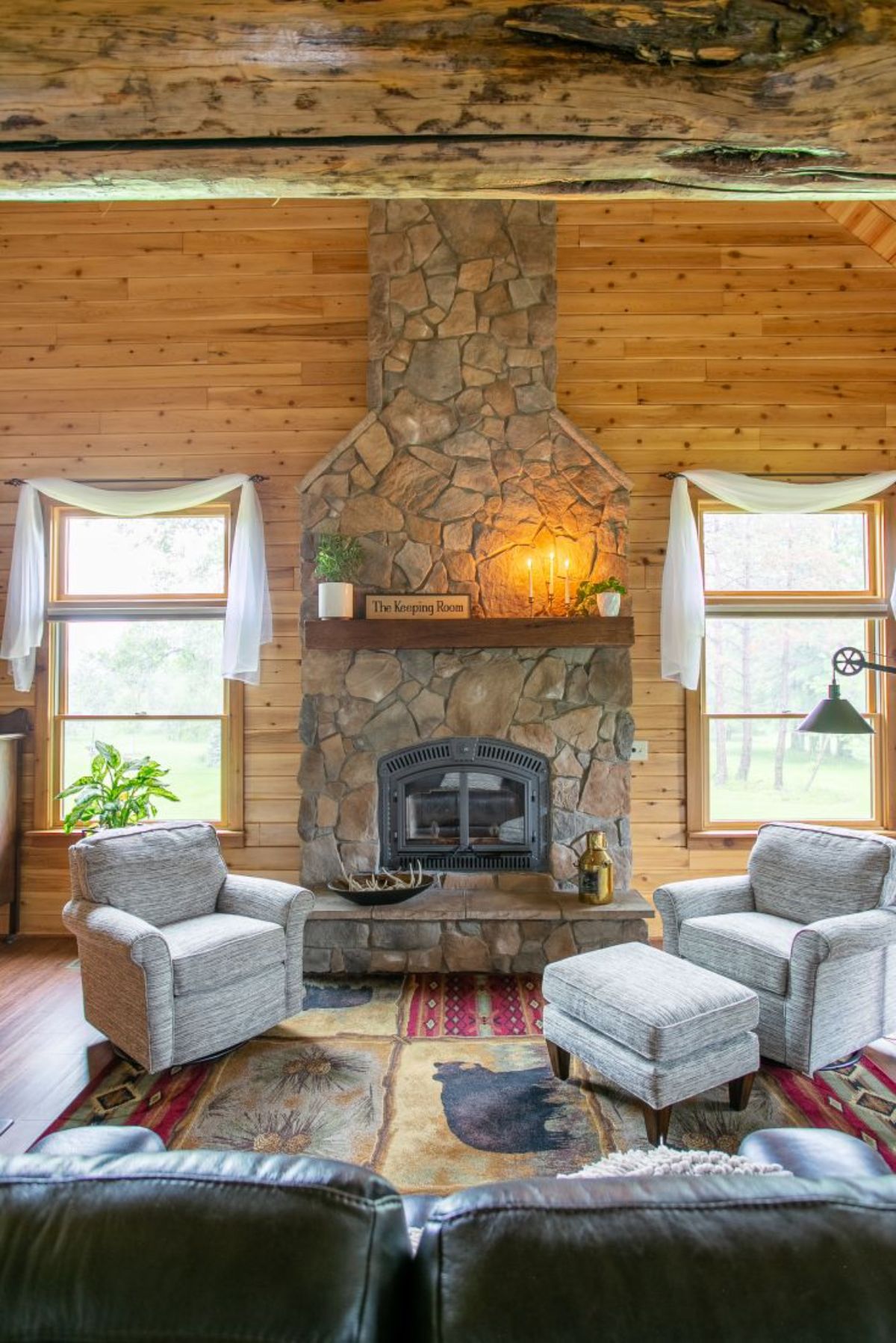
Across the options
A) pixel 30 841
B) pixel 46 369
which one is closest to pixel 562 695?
pixel 30 841

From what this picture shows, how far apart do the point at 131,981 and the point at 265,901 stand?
60 cm

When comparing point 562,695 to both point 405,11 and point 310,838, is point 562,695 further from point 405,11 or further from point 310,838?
point 405,11

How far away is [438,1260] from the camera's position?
723 mm

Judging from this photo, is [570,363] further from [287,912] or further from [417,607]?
[287,912]

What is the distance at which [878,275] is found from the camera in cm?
434

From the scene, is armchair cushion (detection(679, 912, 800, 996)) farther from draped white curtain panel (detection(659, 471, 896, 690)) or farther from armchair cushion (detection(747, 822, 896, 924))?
draped white curtain panel (detection(659, 471, 896, 690))

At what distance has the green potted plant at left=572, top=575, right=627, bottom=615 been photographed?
388 centimetres

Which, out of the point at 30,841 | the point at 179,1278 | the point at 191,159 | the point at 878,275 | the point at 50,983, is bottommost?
the point at 50,983

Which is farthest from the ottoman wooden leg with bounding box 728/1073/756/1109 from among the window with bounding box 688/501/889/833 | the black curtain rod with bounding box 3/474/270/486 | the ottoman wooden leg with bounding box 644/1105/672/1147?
the black curtain rod with bounding box 3/474/270/486

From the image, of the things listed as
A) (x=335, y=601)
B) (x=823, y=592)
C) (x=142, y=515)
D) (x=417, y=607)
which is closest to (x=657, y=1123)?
(x=417, y=607)

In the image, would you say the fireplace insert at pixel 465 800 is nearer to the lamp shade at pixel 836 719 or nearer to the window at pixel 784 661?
the window at pixel 784 661

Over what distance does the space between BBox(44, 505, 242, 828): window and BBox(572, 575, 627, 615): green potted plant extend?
6.84 feet

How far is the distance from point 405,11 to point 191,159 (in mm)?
529

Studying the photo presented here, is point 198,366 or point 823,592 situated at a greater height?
point 198,366
